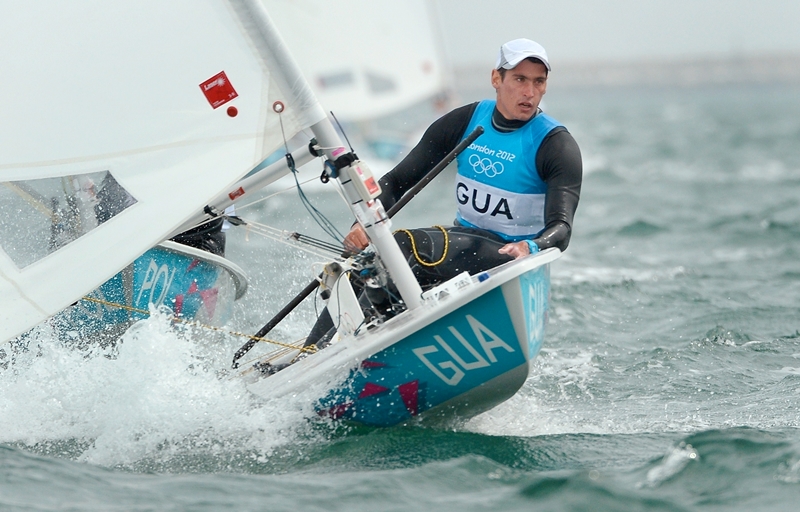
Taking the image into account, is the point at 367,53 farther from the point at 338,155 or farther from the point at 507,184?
the point at 338,155

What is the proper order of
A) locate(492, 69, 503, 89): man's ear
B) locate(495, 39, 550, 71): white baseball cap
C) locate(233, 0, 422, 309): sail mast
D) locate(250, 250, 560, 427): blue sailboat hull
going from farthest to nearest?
locate(492, 69, 503, 89): man's ear → locate(495, 39, 550, 71): white baseball cap → locate(233, 0, 422, 309): sail mast → locate(250, 250, 560, 427): blue sailboat hull

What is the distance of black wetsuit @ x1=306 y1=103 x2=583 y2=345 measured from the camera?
3443 millimetres

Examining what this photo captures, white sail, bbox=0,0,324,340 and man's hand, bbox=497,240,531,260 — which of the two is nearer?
white sail, bbox=0,0,324,340

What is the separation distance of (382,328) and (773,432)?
4.35ft

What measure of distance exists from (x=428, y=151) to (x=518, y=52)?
0.55 meters

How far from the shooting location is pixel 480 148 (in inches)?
144

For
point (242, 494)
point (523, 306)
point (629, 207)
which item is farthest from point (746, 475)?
point (629, 207)

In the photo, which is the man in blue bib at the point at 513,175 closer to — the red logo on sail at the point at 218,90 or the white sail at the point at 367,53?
the red logo on sail at the point at 218,90

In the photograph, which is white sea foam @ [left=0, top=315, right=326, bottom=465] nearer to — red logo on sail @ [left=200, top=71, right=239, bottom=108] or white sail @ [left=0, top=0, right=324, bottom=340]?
white sail @ [left=0, top=0, right=324, bottom=340]

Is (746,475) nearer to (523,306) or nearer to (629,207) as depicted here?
(523,306)

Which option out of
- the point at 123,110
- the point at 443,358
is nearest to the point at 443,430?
the point at 443,358

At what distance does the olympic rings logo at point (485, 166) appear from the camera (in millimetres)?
3627

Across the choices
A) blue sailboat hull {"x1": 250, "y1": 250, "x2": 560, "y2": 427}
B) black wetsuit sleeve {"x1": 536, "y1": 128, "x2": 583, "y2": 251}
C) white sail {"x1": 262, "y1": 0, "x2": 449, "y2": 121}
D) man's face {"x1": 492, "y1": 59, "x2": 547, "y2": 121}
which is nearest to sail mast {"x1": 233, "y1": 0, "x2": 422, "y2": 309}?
blue sailboat hull {"x1": 250, "y1": 250, "x2": 560, "y2": 427}

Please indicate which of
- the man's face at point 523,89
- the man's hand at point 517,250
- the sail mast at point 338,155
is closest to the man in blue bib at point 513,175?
the man's face at point 523,89
